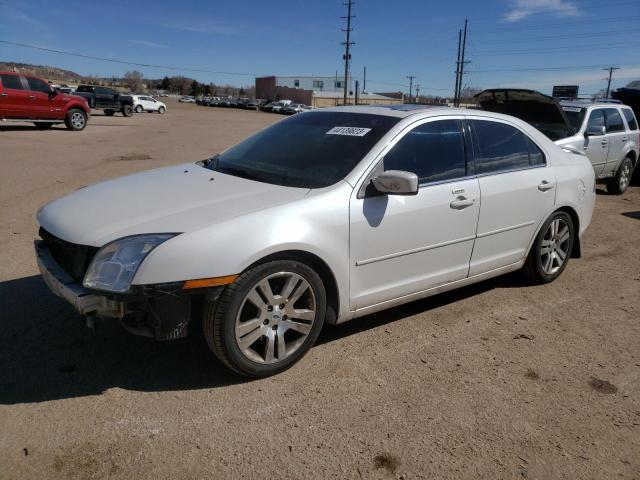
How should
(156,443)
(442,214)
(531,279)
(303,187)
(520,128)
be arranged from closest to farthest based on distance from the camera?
(156,443), (303,187), (442,214), (520,128), (531,279)

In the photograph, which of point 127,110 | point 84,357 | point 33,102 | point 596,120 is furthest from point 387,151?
point 127,110

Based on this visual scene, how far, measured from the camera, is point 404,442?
263 cm

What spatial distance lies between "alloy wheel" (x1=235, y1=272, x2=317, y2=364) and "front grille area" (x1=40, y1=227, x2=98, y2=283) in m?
0.90

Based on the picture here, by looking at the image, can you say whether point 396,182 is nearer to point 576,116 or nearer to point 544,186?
point 544,186

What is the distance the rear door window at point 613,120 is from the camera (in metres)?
9.57

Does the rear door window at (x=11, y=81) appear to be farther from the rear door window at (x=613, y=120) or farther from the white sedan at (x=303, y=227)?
the rear door window at (x=613, y=120)

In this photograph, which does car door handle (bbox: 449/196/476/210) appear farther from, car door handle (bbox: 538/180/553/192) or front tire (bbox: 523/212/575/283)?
front tire (bbox: 523/212/575/283)

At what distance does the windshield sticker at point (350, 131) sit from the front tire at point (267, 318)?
115cm

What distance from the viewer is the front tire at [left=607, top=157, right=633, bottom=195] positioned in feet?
33.2

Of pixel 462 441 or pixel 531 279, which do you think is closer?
pixel 462 441

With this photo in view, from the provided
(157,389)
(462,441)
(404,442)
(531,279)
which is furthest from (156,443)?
(531,279)

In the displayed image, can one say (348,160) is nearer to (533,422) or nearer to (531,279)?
(533,422)

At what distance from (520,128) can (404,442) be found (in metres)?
3.10

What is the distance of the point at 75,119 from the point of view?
19.5m
